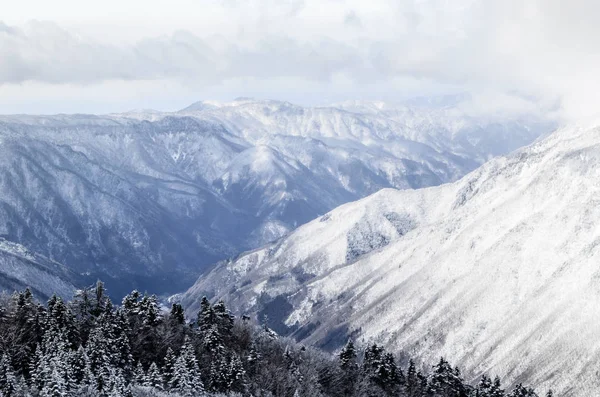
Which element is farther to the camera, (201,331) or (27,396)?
(201,331)

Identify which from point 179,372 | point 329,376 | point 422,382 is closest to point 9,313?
point 179,372

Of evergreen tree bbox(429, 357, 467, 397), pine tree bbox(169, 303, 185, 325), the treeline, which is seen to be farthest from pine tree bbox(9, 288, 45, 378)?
evergreen tree bbox(429, 357, 467, 397)

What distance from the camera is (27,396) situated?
3647 inches

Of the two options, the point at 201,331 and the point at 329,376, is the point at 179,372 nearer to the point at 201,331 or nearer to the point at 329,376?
the point at 201,331

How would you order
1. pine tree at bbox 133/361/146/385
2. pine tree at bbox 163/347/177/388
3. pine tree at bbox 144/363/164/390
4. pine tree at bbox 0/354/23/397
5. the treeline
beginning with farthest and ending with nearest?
1. pine tree at bbox 163/347/177/388
2. pine tree at bbox 133/361/146/385
3. pine tree at bbox 144/363/164/390
4. the treeline
5. pine tree at bbox 0/354/23/397

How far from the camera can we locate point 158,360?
124688 mm

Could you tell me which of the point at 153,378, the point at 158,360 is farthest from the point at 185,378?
the point at 158,360

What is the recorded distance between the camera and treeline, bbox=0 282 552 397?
329 feet

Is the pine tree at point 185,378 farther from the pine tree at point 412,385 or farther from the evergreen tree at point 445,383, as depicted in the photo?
the evergreen tree at point 445,383

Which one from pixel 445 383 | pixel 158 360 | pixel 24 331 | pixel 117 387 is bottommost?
pixel 445 383

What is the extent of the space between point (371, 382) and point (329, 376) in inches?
407

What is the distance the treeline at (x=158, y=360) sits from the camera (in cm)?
10031

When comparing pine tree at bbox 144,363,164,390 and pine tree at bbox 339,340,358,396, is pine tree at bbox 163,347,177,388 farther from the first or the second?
pine tree at bbox 339,340,358,396

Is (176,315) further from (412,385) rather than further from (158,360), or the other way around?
(412,385)
